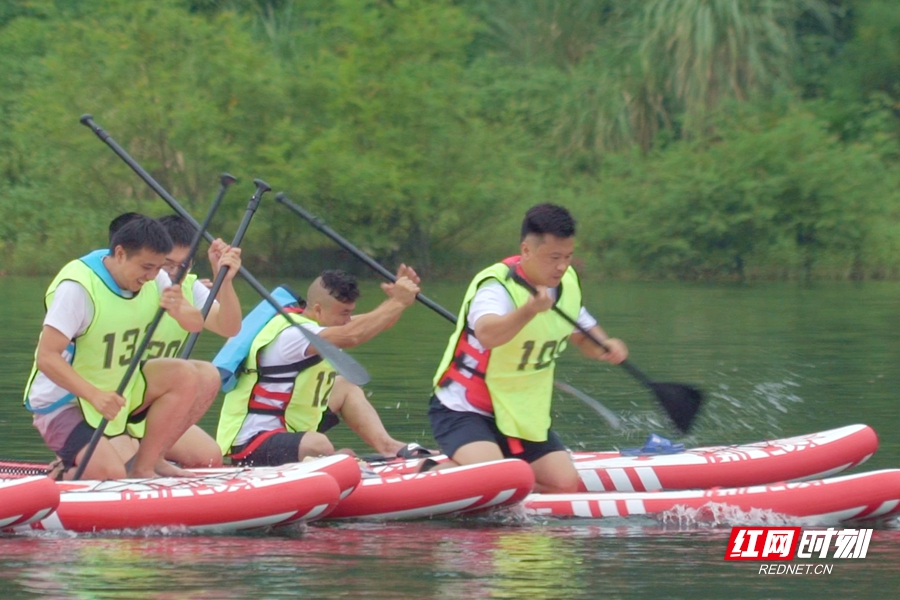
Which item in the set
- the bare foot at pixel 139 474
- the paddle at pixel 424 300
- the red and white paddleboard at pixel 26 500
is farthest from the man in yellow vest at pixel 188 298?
the paddle at pixel 424 300

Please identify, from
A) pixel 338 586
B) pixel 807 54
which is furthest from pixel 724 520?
pixel 807 54

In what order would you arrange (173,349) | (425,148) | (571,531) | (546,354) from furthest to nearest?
(425,148)
(173,349)
(546,354)
(571,531)

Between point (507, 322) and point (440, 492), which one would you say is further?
point (440, 492)

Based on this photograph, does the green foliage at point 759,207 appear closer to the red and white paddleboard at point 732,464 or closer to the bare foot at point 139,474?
the red and white paddleboard at point 732,464

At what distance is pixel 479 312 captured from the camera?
22.3 feet

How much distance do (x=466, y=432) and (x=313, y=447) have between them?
3.18 ft

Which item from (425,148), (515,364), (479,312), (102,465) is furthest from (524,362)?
(425,148)

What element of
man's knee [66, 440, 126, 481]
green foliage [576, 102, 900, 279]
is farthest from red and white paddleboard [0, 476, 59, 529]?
green foliage [576, 102, 900, 279]

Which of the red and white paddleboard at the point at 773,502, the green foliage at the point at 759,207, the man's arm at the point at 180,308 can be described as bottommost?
the red and white paddleboard at the point at 773,502

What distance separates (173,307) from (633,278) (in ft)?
86.0

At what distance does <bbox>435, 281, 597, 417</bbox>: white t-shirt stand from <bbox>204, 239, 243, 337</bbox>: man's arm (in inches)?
40.8

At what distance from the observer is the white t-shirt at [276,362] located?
785 cm

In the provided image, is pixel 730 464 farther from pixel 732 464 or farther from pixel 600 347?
pixel 600 347

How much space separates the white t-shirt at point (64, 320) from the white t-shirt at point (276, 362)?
1.08 meters
